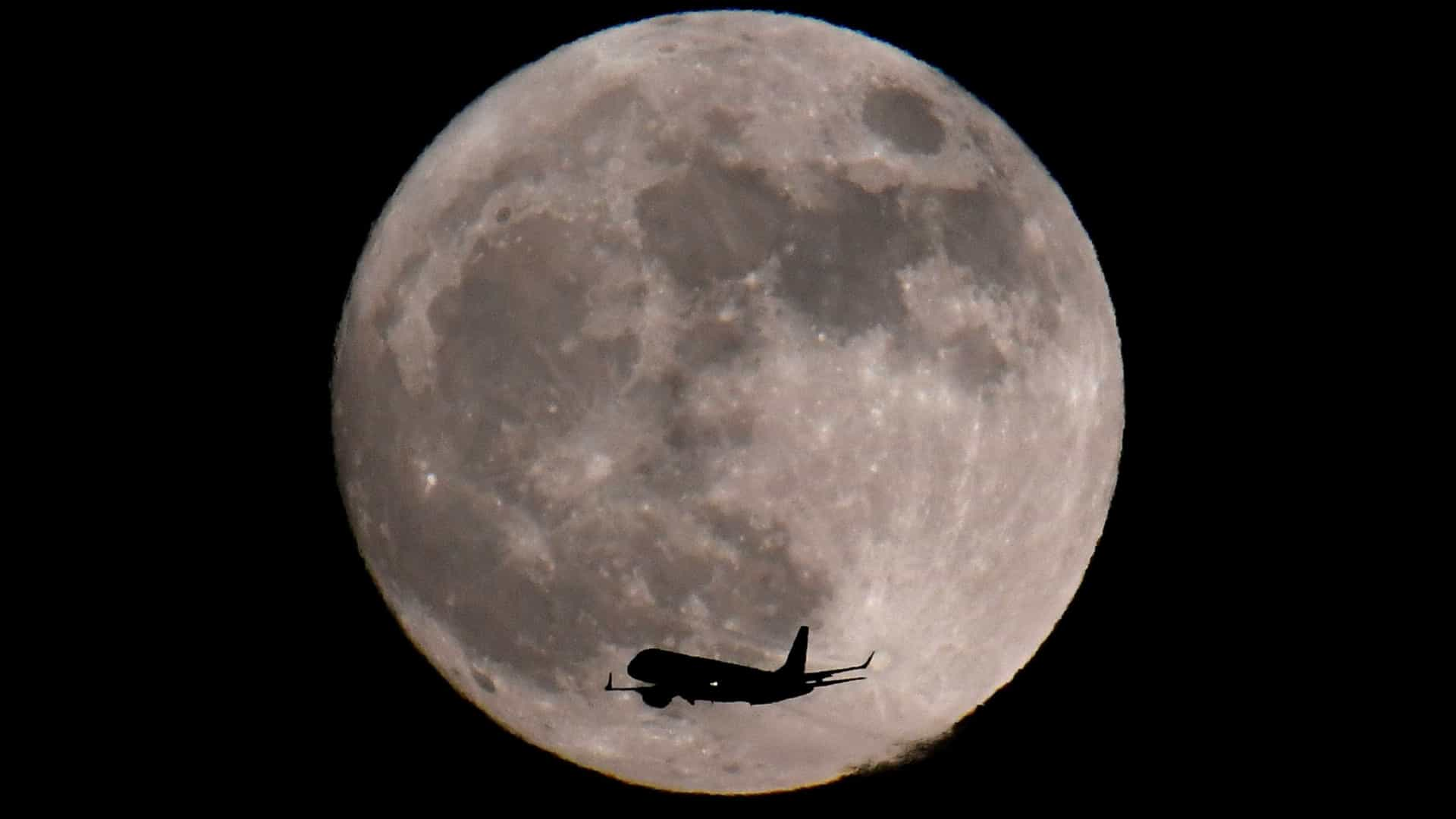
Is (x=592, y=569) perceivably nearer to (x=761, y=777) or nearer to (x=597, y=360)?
(x=597, y=360)

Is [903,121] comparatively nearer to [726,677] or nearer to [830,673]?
[830,673]

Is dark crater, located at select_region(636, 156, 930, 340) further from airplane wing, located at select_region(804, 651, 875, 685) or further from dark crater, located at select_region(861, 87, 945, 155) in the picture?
airplane wing, located at select_region(804, 651, 875, 685)

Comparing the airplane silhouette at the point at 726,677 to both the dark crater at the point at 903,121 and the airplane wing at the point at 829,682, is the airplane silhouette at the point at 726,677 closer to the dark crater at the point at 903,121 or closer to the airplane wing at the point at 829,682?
the airplane wing at the point at 829,682

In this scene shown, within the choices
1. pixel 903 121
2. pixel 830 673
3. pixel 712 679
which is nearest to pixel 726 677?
pixel 712 679

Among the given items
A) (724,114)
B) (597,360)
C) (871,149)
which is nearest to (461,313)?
(597,360)

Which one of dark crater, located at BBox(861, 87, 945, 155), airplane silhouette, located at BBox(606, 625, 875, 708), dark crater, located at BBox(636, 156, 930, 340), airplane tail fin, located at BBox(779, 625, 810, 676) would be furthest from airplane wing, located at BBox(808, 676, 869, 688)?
dark crater, located at BBox(861, 87, 945, 155)

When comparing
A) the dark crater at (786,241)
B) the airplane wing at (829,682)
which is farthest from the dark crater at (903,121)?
the airplane wing at (829,682)

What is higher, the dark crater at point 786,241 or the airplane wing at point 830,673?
the dark crater at point 786,241
